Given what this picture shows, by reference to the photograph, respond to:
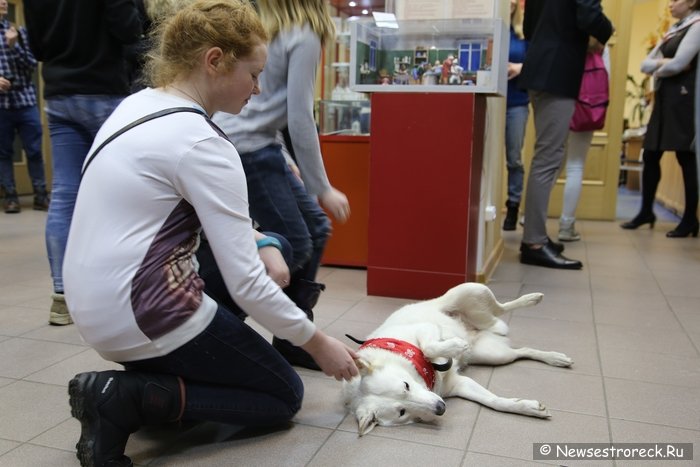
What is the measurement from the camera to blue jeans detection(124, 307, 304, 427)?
1.64m

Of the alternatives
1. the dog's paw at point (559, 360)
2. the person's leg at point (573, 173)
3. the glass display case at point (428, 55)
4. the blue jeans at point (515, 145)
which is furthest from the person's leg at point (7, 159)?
the dog's paw at point (559, 360)

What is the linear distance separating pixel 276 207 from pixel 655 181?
183 inches

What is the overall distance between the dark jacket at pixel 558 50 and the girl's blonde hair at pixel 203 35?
8.88 ft

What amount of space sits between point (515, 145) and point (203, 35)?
4457mm

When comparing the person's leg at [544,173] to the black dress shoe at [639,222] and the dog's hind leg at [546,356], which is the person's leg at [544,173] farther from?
the black dress shoe at [639,222]

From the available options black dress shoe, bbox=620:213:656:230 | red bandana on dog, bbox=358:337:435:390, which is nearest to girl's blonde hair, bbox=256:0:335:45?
red bandana on dog, bbox=358:337:435:390

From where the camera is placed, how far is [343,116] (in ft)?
14.0

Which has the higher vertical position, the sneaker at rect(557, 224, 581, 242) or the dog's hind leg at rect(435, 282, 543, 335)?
the dog's hind leg at rect(435, 282, 543, 335)

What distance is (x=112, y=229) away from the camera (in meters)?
1.47

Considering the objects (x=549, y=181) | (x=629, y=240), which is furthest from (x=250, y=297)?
(x=629, y=240)

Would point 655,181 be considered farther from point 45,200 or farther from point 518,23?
point 45,200

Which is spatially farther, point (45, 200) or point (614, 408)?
point (45, 200)

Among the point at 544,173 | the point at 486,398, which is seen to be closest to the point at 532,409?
the point at 486,398

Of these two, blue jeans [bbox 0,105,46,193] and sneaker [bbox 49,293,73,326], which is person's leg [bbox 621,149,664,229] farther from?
blue jeans [bbox 0,105,46,193]
